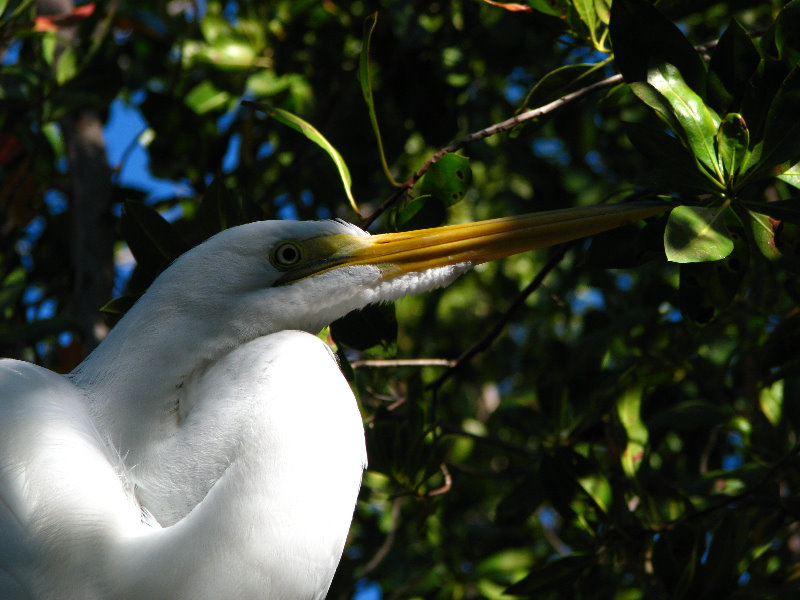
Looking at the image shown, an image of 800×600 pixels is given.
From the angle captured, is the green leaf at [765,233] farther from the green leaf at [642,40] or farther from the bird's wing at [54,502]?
the bird's wing at [54,502]

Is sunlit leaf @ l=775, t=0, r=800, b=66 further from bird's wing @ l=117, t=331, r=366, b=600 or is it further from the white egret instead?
bird's wing @ l=117, t=331, r=366, b=600

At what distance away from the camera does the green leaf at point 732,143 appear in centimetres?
181

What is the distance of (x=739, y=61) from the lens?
75.0 inches

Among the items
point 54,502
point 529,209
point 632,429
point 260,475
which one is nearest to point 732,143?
point 632,429

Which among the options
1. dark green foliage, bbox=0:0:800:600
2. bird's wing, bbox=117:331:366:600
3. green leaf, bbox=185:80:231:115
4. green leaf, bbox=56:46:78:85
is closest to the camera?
bird's wing, bbox=117:331:366:600

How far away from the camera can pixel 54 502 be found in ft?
5.52

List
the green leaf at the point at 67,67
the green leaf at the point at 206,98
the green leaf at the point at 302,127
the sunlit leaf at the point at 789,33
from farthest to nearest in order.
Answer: the green leaf at the point at 206,98 < the green leaf at the point at 67,67 < the green leaf at the point at 302,127 < the sunlit leaf at the point at 789,33

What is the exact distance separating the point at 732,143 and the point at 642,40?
0.31 meters

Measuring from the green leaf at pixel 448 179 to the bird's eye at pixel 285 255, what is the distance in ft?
1.29

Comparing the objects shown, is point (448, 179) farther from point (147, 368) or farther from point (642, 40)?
point (147, 368)

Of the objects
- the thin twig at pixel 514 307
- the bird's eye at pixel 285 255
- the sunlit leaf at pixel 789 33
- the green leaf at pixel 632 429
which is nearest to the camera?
the sunlit leaf at pixel 789 33

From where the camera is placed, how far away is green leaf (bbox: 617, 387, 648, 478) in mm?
2617

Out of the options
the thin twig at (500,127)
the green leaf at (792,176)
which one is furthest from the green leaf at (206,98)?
the green leaf at (792,176)

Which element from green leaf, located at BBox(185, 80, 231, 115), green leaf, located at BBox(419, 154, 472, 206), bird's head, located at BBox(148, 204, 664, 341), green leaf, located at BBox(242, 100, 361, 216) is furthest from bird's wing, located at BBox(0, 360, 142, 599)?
green leaf, located at BBox(185, 80, 231, 115)
